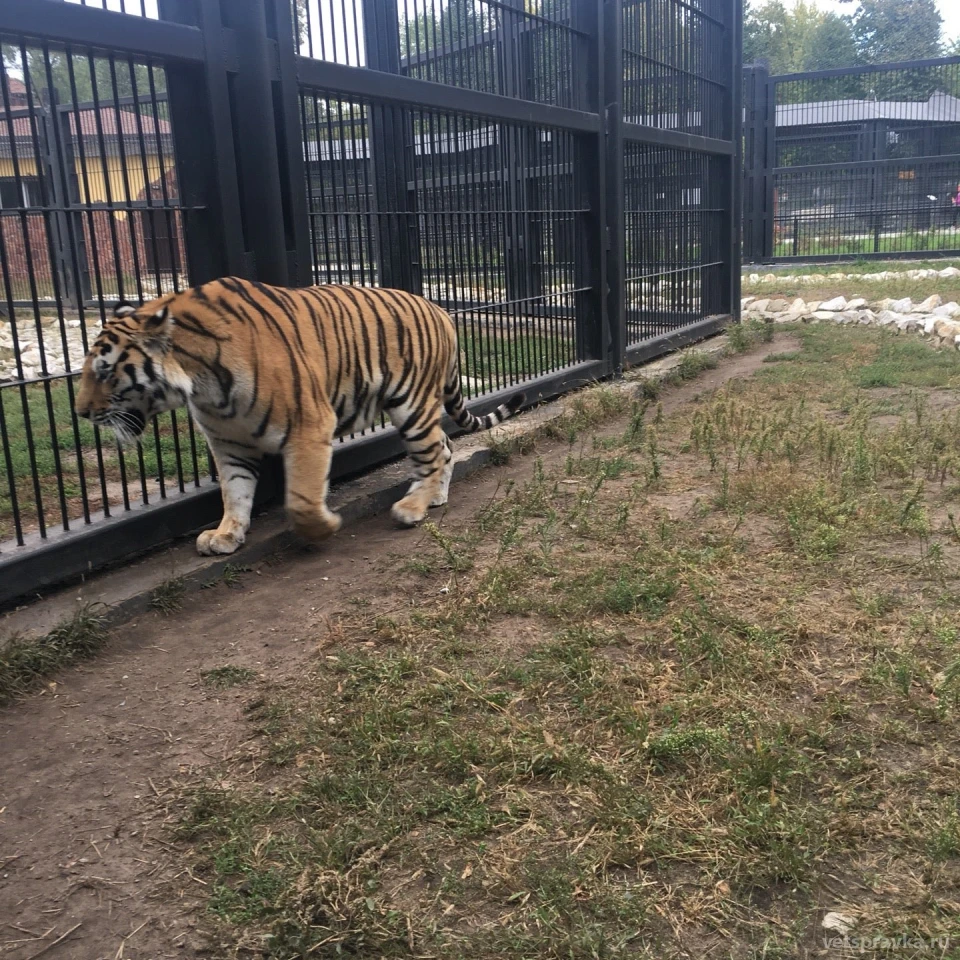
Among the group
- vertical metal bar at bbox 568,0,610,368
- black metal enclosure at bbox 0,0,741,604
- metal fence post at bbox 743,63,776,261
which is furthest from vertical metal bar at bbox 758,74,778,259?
vertical metal bar at bbox 568,0,610,368

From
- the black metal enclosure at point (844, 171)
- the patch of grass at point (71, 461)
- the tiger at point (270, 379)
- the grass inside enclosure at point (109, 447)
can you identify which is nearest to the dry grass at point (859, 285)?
the black metal enclosure at point (844, 171)

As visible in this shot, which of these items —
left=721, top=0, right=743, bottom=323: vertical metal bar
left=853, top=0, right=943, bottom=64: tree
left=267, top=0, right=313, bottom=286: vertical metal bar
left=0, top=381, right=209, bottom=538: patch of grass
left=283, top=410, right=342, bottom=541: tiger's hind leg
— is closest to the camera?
left=283, top=410, right=342, bottom=541: tiger's hind leg

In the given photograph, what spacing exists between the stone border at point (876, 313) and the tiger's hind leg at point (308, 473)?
6.63m

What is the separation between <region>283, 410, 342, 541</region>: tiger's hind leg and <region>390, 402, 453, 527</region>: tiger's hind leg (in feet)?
2.13

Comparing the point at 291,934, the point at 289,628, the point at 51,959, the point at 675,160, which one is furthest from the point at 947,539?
the point at 675,160

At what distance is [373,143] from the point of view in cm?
553

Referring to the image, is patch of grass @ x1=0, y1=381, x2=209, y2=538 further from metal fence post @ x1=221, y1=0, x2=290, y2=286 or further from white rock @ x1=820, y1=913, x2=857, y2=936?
white rock @ x1=820, y1=913, x2=857, y2=936

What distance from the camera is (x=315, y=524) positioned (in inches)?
163

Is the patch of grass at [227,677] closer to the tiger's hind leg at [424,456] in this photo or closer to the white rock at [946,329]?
the tiger's hind leg at [424,456]

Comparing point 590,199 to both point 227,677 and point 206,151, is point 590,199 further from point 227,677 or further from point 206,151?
point 227,677

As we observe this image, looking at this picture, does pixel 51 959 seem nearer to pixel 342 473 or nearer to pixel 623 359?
pixel 342 473

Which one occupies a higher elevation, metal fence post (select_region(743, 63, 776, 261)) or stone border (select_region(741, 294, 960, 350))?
metal fence post (select_region(743, 63, 776, 261))

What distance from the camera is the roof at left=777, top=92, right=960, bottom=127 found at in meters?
18.5

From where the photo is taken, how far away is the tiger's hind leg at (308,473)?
4.08m
